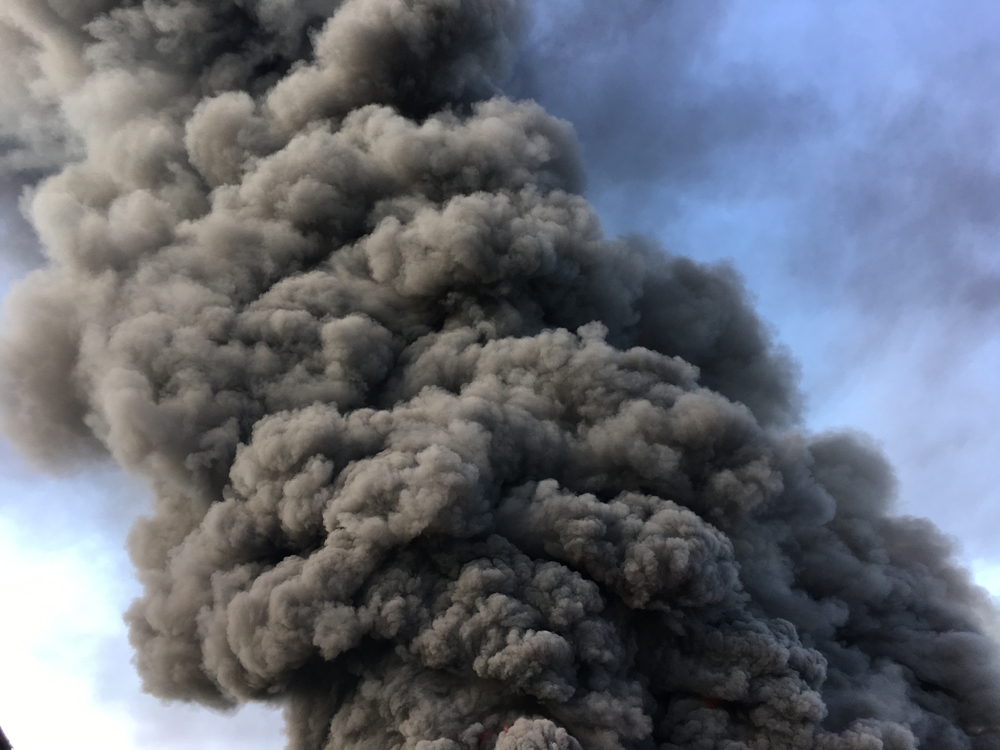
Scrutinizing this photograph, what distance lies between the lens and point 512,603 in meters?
19.5

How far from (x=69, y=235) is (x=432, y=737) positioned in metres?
23.0

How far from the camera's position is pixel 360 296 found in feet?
97.0

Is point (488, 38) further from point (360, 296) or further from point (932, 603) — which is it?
point (932, 603)

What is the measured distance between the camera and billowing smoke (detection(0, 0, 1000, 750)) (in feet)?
65.8

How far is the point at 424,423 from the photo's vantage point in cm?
2369

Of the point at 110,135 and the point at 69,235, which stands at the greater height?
the point at 110,135

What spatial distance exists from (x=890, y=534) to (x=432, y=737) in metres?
20.9

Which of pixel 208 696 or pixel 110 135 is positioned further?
pixel 110 135

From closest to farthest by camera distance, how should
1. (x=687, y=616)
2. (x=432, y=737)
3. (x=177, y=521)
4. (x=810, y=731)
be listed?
(x=432, y=737), (x=810, y=731), (x=687, y=616), (x=177, y=521)

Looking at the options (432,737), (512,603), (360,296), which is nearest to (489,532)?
(512,603)

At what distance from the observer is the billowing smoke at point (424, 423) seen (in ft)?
65.8

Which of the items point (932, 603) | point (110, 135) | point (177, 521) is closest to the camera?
point (177, 521)

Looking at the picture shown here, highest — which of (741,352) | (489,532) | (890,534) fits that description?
(741,352)

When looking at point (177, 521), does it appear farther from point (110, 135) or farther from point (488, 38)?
point (488, 38)
